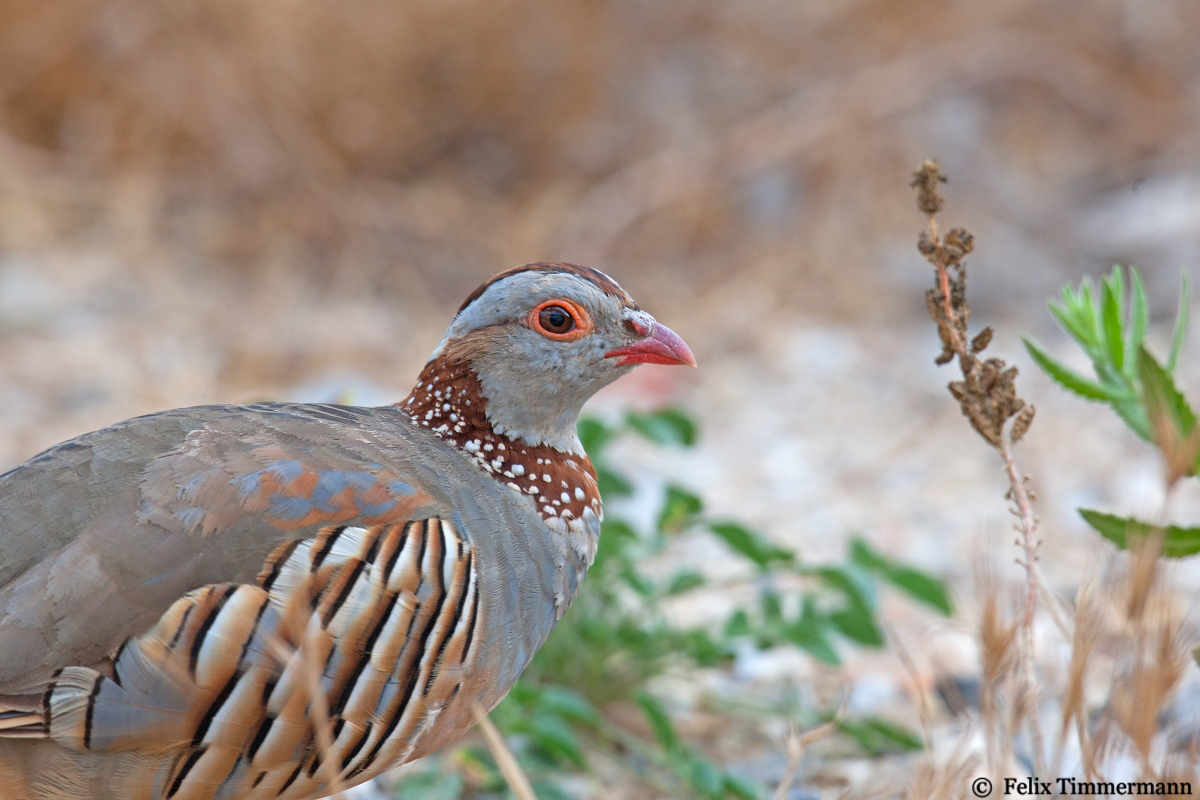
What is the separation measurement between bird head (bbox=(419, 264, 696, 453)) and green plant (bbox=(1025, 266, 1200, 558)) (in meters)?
0.82

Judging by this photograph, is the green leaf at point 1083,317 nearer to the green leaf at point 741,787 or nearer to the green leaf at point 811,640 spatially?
the green leaf at point 811,640

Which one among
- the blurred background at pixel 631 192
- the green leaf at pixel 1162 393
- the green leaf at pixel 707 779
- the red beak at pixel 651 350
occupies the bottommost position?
the green leaf at pixel 707 779

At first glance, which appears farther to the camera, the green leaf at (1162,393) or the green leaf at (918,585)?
the green leaf at (918,585)

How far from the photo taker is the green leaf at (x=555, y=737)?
291 cm

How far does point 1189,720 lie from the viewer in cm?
301

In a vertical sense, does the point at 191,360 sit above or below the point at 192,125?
below

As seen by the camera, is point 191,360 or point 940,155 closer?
point 191,360

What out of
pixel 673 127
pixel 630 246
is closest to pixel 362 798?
pixel 630 246

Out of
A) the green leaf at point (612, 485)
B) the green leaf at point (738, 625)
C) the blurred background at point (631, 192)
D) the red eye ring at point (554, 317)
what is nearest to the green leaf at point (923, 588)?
the green leaf at point (738, 625)

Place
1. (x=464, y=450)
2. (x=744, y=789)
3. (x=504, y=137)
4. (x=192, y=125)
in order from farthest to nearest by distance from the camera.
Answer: (x=504, y=137), (x=192, y=125), (x=744, y=789), (x=464, y=450)

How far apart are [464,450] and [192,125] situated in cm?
527

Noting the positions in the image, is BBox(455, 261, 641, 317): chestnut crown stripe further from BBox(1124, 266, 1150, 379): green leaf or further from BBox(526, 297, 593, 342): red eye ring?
BBox(1124, 266, 1150, 379): green leaf

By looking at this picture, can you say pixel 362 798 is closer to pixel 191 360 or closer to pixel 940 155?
pixel 191 360

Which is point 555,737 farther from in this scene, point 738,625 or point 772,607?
point 772,607
